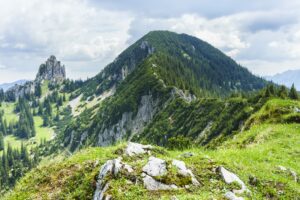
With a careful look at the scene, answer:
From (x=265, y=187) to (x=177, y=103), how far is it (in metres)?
140

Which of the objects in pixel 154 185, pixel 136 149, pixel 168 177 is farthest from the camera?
pixel 136 149

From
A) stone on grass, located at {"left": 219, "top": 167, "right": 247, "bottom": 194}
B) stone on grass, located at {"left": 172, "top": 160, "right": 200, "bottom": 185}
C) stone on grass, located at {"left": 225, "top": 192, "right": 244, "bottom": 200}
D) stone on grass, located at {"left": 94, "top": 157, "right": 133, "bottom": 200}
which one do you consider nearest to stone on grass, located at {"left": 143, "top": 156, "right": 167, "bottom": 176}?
stone on grass, located at {"left": 172, "top": 160, "right": 200, "bottom": 185}

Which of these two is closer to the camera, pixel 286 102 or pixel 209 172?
pixel 209 172

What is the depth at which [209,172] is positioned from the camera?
1527cm

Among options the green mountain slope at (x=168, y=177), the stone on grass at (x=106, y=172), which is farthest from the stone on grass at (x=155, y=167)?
the stone on grass at (x=106, y=172)

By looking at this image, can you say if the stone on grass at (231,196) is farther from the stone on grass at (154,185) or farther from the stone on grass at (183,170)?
the stone on grass at (154,185)

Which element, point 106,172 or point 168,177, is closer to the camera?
point 168,177

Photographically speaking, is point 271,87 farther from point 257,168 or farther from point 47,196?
point 47,196

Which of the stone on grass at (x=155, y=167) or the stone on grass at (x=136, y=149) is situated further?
the stone on grass at (x=136, y=149)

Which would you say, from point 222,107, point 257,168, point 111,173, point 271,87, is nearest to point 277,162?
point 257,168

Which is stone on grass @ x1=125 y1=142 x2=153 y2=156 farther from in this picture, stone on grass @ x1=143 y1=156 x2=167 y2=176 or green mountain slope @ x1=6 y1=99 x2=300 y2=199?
stone on grass @ x1=143 y1=156 x2=167 y2=176

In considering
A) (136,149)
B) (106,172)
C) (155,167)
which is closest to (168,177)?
(155,167)

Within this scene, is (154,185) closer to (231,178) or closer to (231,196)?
(231,196)

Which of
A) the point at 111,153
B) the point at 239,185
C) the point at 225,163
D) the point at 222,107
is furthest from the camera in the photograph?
the point at 222,107
